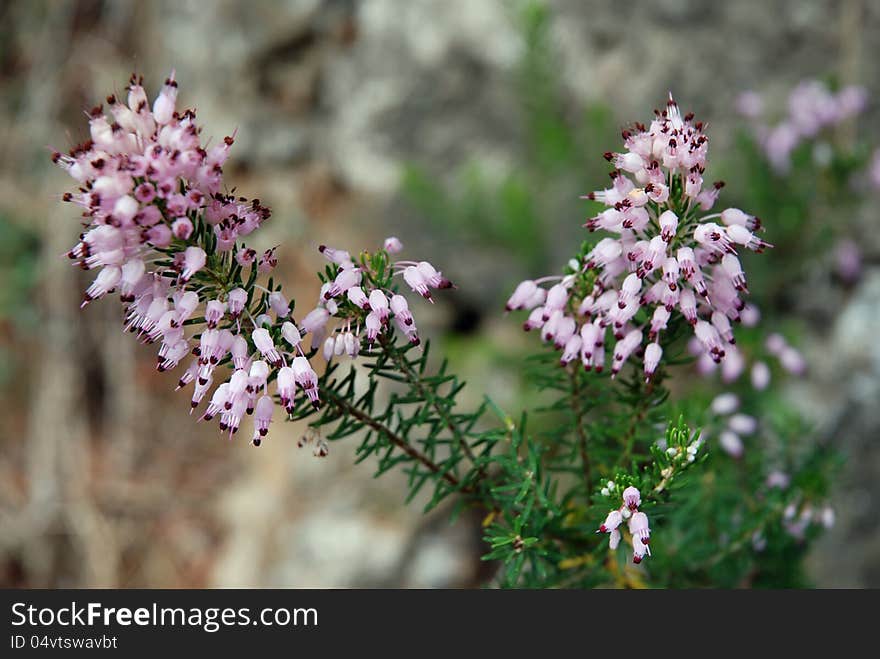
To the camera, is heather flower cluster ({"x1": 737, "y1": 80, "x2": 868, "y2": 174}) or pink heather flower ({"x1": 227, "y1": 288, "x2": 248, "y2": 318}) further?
heather flower cluster ({"x1": 737, "y1": 80, "x2": 868, "y2": 174})

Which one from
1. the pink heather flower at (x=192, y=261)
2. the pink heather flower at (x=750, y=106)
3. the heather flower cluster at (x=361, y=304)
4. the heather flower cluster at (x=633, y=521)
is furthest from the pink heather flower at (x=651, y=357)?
the pink heather flower at (x=750, y=106)

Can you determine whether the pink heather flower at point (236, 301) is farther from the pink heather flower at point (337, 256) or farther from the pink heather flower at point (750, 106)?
the pink heather flower at point (750, 106)

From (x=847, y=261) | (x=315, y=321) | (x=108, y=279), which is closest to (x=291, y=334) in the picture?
(x=315, y=321)

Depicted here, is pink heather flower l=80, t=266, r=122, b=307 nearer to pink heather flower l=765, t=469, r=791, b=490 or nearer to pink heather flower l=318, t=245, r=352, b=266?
pink heather flower l=318, t=245, r=352, b=266

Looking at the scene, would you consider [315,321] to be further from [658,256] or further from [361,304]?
[658,256]

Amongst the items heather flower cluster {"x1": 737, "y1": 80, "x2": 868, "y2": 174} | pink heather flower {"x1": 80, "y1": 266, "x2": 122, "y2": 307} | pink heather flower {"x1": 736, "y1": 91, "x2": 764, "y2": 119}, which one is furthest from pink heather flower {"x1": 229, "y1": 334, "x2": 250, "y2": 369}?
pink heather flower {"x1": 736, "y1": 91, "x2": 764, "y2": 119}

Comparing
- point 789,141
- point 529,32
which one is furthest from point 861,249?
point 529,32
